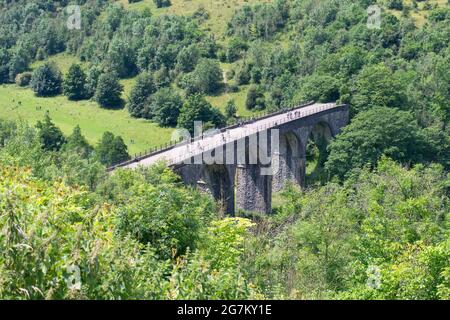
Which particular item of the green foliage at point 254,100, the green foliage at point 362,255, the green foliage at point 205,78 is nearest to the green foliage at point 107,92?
the green foliage at point 205,78

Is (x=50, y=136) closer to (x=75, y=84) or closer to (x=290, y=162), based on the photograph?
(x=290, y=162)

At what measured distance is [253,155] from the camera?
67812 millimetres

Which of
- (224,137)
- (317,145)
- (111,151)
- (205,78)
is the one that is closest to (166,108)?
(205,78)

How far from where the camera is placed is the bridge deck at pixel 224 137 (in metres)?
56.4

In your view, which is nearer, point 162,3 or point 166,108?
point 166,108

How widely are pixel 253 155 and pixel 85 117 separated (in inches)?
1664

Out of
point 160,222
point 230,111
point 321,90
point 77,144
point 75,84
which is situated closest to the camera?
point 160,222

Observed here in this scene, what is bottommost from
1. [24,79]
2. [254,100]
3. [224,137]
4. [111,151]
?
[24,79]

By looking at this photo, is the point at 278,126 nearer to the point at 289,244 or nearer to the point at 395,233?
the point at 289,244

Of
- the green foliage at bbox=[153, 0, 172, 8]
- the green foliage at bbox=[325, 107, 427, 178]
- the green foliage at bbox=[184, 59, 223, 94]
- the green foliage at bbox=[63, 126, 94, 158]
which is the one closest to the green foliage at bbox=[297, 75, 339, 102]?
the green foliage at bbox=[325, 107, 427, 178]

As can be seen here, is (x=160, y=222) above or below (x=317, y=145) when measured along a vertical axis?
above

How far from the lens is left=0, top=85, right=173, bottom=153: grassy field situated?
93.9 metres

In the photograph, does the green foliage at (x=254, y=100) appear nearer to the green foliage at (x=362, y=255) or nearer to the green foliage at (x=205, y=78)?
the green foliage at (x=205, y=78)
